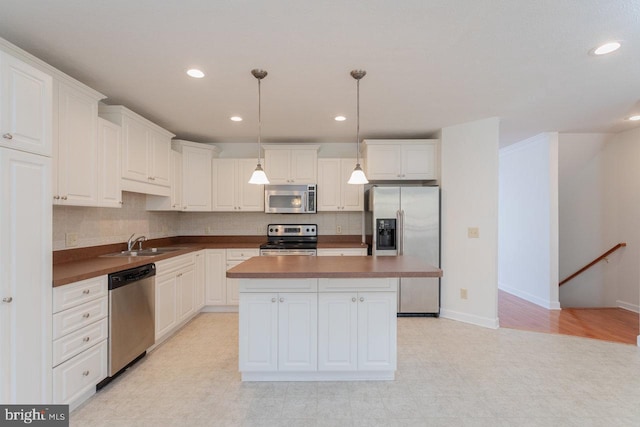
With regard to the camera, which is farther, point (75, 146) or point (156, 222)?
point (156, 222)

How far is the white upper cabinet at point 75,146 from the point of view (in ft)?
7.29

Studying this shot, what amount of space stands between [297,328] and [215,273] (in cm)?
214

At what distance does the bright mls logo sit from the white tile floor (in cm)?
10

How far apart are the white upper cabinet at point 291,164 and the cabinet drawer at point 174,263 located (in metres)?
1.54

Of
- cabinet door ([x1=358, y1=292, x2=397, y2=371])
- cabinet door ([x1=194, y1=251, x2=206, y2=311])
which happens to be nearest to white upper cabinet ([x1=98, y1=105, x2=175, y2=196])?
cabinet door ([x1=194, y1=251, x2=206, y2=311])

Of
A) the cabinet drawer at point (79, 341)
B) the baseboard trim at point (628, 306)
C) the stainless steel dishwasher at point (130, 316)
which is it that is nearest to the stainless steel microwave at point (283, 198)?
the stainless steel dishwasher at point (130, 316)

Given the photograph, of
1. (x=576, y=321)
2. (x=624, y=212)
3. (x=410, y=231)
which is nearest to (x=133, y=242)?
(x=410, y=231)

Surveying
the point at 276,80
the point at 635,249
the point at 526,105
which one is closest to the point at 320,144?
the point at 276,80

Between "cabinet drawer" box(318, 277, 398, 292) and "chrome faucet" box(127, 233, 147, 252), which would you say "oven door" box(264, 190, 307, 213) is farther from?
"cabinet drawer" box(318, 277, 398, 292)

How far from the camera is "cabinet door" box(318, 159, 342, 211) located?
440 centimetres

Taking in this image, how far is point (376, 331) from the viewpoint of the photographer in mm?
2352

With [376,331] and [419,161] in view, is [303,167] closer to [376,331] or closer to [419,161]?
[419,161]

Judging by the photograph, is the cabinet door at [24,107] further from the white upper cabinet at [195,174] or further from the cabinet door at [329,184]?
the cabinet door at [329,184]

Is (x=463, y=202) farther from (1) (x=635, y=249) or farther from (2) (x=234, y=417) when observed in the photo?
(2) (x=234, y=417)
